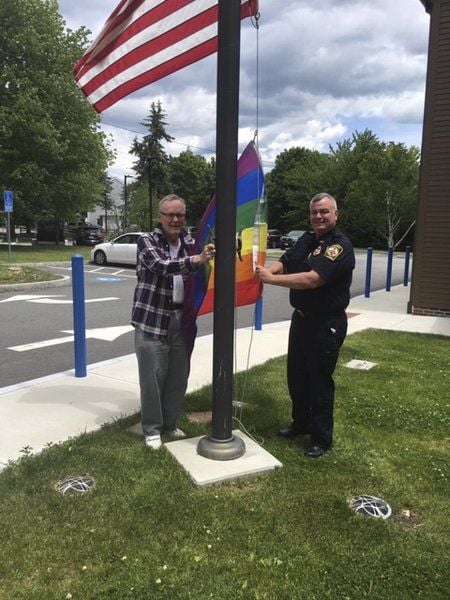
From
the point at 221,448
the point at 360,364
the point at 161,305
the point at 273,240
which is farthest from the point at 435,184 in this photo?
the point at 273,240

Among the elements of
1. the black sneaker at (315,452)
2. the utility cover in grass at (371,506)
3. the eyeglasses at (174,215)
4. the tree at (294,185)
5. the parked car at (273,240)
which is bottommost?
the utility cover in grass at (371,506)

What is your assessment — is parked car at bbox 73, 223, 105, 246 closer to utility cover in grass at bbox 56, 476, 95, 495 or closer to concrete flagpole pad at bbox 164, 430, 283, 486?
concrete flagpole pad at bbox 164, 430, 283, 486

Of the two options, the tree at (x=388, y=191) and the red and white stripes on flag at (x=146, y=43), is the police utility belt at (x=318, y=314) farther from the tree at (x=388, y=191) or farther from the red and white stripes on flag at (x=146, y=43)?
the tree at (x=388, y=191)

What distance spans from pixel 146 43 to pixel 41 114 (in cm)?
2340

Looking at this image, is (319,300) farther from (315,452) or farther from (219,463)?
(219,463)

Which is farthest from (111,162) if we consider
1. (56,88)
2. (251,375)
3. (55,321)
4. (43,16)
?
(251,375)

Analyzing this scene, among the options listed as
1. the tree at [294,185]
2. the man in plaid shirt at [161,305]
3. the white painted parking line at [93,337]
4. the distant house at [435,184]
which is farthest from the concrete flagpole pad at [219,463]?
the tree at [294,185]

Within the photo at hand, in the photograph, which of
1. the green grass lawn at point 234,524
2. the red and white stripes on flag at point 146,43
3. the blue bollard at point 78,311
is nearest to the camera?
the green grass lawn at point 234,524

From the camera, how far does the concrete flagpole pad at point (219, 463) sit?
3455 millimetres

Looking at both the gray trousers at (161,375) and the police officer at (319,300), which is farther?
the gray trousers at (161,375)

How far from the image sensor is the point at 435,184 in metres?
9.88

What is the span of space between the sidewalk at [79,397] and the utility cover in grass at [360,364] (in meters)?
0.96

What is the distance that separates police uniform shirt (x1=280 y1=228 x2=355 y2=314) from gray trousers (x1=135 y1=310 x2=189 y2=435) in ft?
3.13

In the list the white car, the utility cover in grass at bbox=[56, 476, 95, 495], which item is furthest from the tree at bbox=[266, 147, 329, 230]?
the utility cover in grass at bbox=[56, 476, 95, 495]
